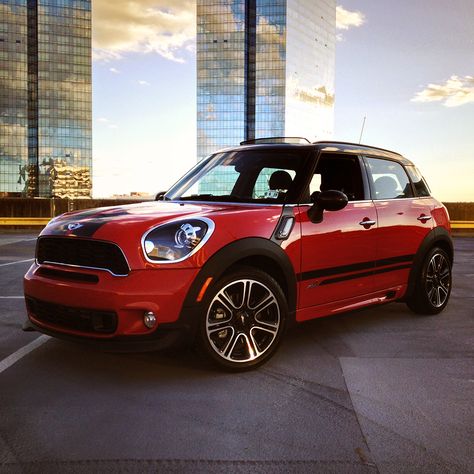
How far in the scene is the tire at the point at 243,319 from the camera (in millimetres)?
3850

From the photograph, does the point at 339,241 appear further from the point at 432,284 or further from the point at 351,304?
the point at 432,284

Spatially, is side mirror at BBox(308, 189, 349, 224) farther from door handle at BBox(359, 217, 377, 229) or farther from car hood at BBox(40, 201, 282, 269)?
door handle at BBox(359, 217, 377, 229)

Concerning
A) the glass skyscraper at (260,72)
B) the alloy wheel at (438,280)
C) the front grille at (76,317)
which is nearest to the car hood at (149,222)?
the front grille at (76,317)

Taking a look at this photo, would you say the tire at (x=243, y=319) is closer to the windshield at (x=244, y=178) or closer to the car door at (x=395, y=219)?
the windshield at (x=244, y=178)

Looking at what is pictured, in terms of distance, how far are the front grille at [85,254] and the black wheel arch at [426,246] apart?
3232 millimetres

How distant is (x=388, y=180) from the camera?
5543mm

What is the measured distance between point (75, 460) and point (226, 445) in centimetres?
71

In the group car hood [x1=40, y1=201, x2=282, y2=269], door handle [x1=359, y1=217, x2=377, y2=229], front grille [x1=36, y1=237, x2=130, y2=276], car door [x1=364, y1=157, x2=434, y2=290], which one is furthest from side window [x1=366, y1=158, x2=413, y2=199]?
front grille [x1=36, y1=237, x2=130, y2=276]

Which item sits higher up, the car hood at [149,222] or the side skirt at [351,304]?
the car hood at [149,222]

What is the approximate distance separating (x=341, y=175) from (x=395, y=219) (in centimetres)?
71

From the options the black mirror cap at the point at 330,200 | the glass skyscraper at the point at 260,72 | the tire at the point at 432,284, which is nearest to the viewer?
the black mirror cap at the point at 330,200

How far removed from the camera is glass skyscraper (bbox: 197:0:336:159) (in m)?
121

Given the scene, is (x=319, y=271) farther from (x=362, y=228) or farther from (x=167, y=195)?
(x=167, y=195)

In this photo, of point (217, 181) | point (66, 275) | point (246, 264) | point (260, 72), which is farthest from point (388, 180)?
point (260, 72)
